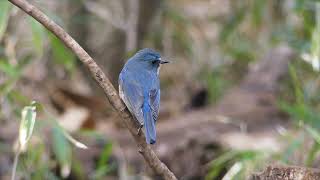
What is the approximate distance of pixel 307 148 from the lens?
5.48 metres

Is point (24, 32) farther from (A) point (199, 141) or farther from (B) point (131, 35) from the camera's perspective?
(A) point (199, 141)

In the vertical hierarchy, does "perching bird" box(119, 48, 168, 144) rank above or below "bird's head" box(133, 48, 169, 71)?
below

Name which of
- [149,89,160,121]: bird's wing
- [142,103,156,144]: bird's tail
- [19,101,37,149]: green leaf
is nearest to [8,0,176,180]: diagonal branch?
[142,103,156,144]: bird's tail

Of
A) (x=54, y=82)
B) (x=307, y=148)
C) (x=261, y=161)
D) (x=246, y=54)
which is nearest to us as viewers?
(x=261, y=161)

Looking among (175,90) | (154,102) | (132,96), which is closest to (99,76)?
(132,96)

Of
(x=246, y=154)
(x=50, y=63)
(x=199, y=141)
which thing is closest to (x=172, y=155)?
(x=199, y=141)

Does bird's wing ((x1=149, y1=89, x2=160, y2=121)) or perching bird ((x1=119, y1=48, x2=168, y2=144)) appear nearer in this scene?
perching bird ((x1=119, y1=48, x2=168, y2=144))

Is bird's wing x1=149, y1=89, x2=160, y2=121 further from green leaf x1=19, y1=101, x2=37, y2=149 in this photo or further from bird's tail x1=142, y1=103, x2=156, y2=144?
green leaf x1=19, y1=101, x2=37, y2=149

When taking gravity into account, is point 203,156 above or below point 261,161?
below

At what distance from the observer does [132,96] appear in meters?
4.04

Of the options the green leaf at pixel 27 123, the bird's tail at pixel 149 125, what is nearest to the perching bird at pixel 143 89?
the bird's tail at pixel 149 125

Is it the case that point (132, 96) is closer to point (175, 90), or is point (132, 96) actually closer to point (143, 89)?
point (143, 89)

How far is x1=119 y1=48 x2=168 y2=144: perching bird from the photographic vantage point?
3.84 meters

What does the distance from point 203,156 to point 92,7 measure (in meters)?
2.37
